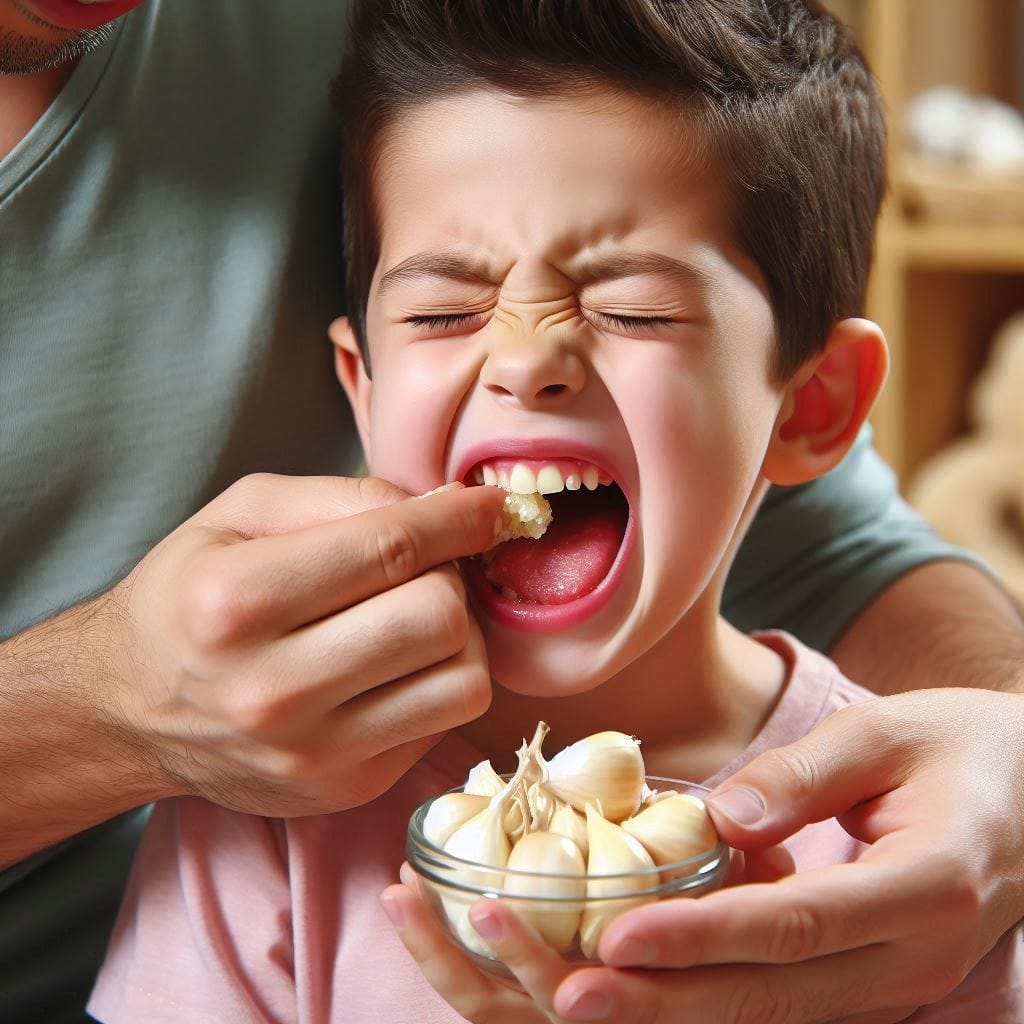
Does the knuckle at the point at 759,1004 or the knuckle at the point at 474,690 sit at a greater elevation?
the knuckle at the point at 474,690

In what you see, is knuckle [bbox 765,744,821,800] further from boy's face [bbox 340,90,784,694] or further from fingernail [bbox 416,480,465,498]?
fingernail [bbox 416,480,465,498]

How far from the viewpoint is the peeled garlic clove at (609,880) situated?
2.52 ft

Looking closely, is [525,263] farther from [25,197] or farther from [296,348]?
[25,197]

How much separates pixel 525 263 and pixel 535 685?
323 millimetres

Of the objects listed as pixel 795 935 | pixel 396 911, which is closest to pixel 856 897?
pixel 795 935

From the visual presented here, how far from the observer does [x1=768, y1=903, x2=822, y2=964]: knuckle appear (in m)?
0.80

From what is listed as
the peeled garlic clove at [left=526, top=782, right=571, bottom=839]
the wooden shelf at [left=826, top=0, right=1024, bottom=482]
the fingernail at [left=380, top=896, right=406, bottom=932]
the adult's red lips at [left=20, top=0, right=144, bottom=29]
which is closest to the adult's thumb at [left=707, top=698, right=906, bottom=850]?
the peeled garlic clove at [left=526, top=782, right=571, bottom=839]

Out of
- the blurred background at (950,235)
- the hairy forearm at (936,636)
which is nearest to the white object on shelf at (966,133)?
the blurred background at (950,235)

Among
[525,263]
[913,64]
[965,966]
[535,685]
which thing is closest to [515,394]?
[525,263]

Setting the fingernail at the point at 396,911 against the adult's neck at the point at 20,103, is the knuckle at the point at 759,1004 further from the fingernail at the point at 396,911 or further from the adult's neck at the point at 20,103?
the adult's neck at the point at 20,103

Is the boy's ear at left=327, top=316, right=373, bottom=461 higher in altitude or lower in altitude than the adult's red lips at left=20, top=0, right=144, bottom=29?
lower

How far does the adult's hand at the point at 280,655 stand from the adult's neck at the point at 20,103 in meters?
0.46

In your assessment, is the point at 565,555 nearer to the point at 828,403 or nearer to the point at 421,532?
the point at 421,532

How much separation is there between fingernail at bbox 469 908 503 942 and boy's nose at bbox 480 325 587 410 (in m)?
0.40
